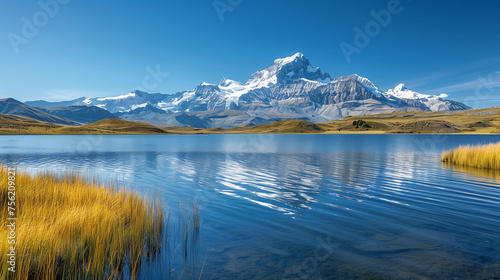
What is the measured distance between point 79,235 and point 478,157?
40237 mm

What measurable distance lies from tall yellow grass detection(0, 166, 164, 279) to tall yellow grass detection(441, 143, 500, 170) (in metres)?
36.4

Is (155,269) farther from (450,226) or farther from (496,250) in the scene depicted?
(450,226)

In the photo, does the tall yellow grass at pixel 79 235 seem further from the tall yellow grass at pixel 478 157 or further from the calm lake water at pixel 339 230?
the tall yellow grass at pixel 478 157

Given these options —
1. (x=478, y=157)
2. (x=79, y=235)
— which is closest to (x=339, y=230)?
(x=79, y=235)

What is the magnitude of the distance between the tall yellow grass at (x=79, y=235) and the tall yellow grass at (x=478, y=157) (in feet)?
119

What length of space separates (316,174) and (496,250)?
18.3m

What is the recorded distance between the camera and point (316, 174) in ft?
90.1

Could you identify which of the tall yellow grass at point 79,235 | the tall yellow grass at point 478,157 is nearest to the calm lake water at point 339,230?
the tall yellow grass at point 79,235

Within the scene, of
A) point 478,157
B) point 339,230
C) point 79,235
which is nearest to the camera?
point 79,235

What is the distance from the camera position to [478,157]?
32.0 m

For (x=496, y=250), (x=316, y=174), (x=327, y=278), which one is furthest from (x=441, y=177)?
(x=327, y=278)

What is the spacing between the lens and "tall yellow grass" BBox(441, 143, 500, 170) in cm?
3014

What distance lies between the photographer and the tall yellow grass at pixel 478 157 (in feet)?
98.9

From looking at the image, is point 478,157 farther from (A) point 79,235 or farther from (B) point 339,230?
(A) point 79,235
